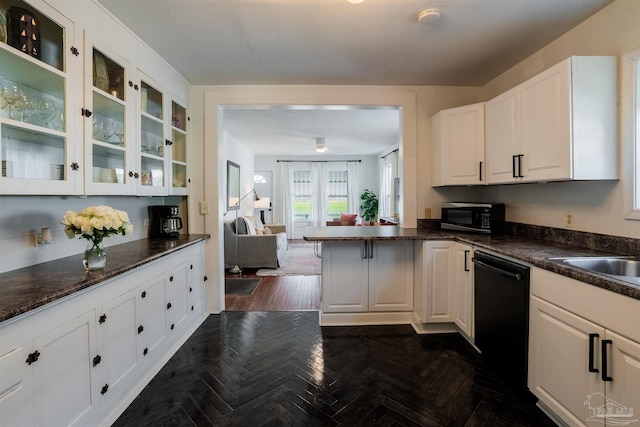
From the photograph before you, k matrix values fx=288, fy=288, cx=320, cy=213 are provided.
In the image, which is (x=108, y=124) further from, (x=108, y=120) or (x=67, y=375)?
(x=67, y=375)

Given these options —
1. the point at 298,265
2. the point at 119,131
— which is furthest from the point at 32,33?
the point at 298,265

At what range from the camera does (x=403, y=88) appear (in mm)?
3178

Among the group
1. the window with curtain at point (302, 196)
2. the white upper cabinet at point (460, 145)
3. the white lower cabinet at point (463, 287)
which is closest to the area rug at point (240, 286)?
the white lower cabinet at point (463, 287)

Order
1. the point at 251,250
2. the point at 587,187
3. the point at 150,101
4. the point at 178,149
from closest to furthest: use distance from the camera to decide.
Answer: the point at 587,187 → the point at 150,101 → the point at 178,149 → the point at 251,250

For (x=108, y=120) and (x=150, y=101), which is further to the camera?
(x=150, y=101)

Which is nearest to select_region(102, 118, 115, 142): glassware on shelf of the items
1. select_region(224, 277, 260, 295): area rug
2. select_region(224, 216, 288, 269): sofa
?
select_region(224, 277, 260, 295): area rug

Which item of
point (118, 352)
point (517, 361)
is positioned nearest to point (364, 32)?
point (517, 361)

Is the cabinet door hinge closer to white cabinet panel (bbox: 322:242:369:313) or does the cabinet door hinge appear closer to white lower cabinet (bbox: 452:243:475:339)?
white cabinet panel (bbox: 322:242:369:313)

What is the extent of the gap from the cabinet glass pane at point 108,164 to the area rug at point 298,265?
304 cm

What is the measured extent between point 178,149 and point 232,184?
10.2 feet

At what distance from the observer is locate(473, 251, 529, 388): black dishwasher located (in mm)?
1773

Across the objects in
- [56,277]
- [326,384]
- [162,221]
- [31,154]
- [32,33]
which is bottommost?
[326,384]

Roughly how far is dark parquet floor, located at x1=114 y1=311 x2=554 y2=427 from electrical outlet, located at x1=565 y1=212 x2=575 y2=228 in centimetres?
124

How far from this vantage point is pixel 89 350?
145cm
